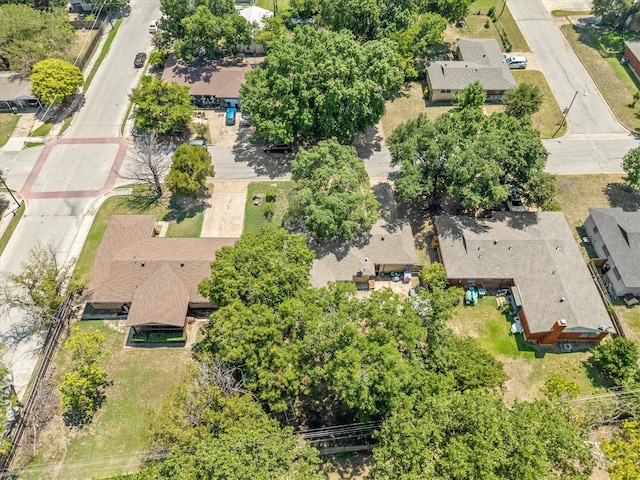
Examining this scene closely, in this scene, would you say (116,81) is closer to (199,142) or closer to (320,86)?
(199,142)

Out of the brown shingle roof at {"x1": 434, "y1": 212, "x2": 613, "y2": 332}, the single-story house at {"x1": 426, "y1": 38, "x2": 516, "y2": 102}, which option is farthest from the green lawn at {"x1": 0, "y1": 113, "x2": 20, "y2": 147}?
the single-story house at {"x1": 426, "y1": 38, "x2": 516, "y2": 102}

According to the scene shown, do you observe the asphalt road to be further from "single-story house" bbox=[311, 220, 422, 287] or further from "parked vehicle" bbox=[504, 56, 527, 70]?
"parked vehicle" bbox=[504, 56, 527, 70]

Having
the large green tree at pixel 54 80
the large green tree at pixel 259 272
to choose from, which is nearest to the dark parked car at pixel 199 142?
the large green tree at pixel 54 80

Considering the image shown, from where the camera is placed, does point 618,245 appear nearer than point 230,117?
Yes

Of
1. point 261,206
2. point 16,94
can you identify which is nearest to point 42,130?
point 16,94

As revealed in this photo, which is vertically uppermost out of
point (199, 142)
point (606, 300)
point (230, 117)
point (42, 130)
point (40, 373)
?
point (42, 130)

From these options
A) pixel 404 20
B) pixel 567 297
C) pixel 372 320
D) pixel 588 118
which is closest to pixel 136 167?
pixel 372 320

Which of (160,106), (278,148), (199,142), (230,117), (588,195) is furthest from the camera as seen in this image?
(230,117)

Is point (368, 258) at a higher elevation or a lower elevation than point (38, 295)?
lower
